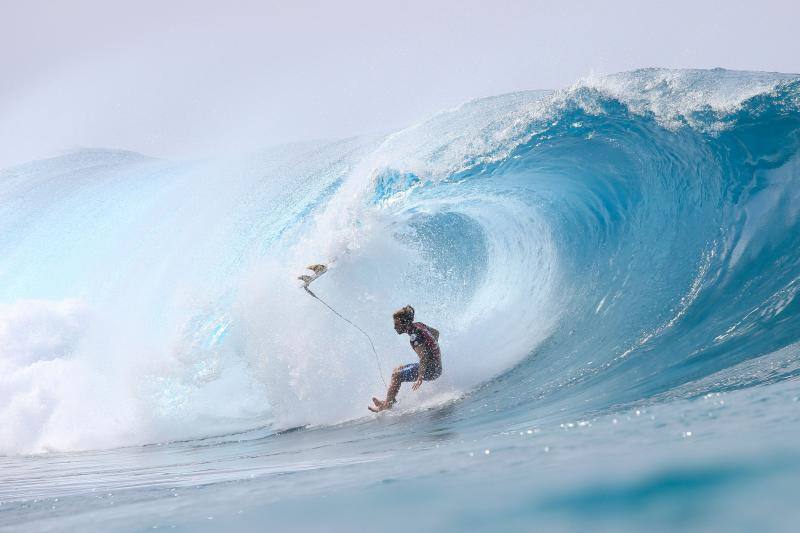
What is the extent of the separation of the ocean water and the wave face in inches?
1.6

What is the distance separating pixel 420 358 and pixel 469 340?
2.01 metres

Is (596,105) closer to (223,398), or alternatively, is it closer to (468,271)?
(468,271)

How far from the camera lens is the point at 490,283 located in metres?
11.2

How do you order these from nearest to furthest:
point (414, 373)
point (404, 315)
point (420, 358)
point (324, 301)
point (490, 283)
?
point (404, 315) → point (420, 358) → point (414, 373) → point (324, 301) → point (490, 283)

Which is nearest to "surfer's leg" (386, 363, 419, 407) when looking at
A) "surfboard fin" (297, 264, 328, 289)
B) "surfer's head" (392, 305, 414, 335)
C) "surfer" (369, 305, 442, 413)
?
"surfer" (369, 305, 442, 413)

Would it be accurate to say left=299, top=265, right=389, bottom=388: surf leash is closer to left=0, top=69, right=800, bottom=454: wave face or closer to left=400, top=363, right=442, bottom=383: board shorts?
left=0, top=69, right=800, bottom=454: wave face

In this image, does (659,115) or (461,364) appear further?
(659,115)

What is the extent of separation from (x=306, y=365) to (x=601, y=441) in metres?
5.60

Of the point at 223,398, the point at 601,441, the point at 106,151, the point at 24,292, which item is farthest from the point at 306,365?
the point at 106,151

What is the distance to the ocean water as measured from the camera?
248cm

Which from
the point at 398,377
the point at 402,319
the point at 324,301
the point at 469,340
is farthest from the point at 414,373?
the point at 469,340

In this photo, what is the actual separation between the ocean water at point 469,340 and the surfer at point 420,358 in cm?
22

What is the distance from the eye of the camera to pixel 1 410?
1049cm

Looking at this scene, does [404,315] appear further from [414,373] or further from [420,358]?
[414,373]
